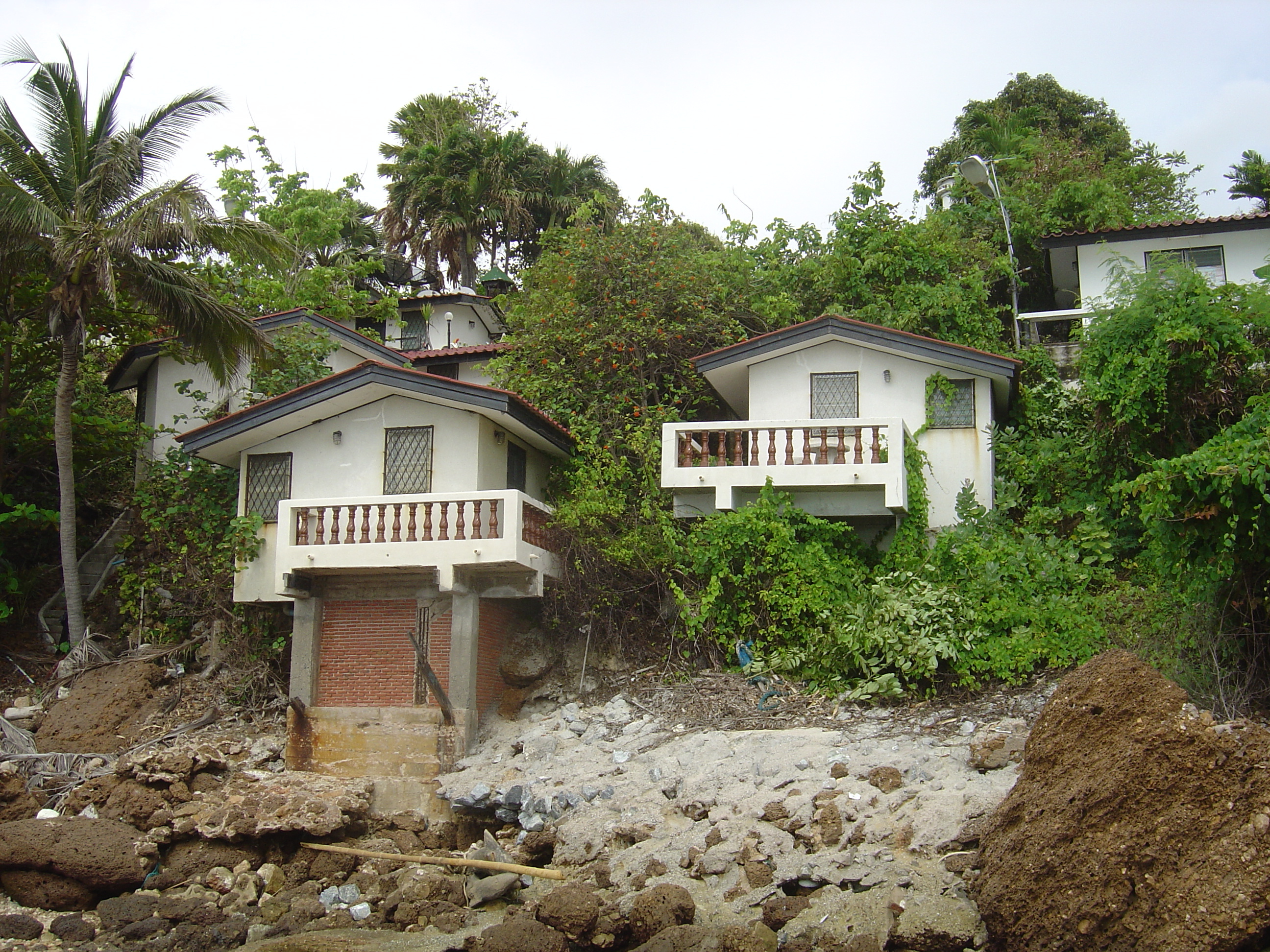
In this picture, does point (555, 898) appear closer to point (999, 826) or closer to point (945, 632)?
point (999, 826)

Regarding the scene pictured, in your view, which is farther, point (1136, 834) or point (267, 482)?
point (267, 482)

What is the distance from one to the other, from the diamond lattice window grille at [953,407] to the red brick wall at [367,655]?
10.1m

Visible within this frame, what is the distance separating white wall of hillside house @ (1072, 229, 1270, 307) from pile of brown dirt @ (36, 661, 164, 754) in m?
20.7

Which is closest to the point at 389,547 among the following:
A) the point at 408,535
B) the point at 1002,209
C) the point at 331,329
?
the point at 408,535

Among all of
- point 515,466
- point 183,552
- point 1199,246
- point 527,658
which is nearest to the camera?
point 527,658

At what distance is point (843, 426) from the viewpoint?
63.1 feet

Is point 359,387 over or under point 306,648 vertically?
over

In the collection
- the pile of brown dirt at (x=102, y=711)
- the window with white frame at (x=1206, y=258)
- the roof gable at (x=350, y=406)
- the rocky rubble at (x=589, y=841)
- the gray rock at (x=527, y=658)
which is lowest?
the rocky rubble at (x=589, y=841)

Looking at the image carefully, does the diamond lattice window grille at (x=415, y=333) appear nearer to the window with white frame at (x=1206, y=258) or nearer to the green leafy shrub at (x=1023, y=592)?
the green leafy shrub at (x=1023, y=592)

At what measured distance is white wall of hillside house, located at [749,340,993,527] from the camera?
20.7m

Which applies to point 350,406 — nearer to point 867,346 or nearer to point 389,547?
point 389,547

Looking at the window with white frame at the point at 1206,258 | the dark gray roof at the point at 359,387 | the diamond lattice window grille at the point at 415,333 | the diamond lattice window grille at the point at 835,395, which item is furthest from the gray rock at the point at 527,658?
the window with white frame at the point at 1206,258

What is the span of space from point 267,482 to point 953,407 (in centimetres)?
1286

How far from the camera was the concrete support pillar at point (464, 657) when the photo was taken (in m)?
18.7
